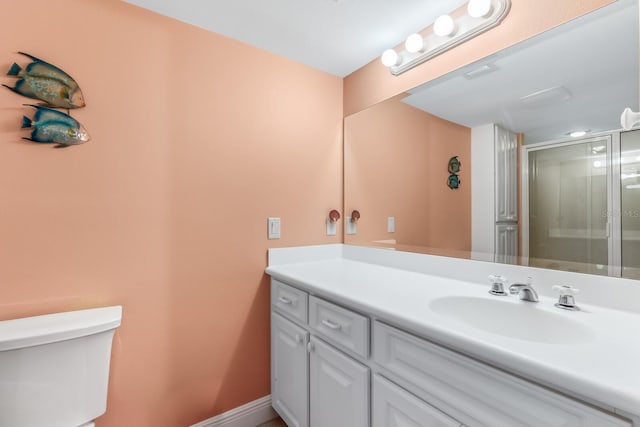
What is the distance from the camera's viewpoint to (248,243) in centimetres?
165

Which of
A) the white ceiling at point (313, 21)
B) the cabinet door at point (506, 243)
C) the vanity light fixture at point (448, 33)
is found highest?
the white ceiling at point (313, 21)

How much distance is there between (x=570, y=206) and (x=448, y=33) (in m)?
0.89

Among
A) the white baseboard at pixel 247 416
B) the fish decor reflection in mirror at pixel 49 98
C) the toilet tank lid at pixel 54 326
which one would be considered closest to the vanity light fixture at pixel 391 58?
the fish decor reflection in mirror at pixel 49 98

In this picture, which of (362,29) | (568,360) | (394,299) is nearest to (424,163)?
(362,29)

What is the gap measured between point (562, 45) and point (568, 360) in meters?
1.09

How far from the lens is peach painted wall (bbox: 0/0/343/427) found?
3.79 feet

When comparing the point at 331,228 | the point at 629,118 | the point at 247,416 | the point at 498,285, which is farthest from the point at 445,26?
the point at 247,416

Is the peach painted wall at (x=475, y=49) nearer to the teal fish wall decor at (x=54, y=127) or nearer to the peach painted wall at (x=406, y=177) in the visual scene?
the peach painted wall at (x=406, y=177)

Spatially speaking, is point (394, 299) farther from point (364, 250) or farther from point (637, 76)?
point (637, 76)

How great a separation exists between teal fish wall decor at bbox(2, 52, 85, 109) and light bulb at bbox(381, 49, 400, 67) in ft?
4.75

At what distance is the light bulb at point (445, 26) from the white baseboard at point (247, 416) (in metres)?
2.09

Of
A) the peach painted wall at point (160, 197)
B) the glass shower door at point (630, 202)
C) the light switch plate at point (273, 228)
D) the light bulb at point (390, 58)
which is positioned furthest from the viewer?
the light switch plate at point (273, 228)

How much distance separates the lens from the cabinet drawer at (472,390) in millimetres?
599

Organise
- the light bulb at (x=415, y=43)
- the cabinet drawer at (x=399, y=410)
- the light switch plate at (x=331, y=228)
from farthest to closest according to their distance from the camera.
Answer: the light switch plate at (x=331, y=228), the light bulb at (x=415, y=43), the cabinet drawer at (x=399, y=410)
